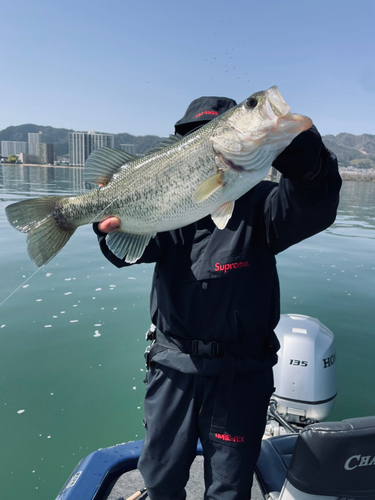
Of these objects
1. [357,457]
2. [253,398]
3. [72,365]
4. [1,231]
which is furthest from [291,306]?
[1,231]

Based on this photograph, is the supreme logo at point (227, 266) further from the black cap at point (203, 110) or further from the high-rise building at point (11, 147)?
the high-rise building at point (11, 147)

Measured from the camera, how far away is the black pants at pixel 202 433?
2.27 meters

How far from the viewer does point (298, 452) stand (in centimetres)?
179

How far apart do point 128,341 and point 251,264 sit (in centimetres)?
444

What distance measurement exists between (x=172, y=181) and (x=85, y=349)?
4.60m

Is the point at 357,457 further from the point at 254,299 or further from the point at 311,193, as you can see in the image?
the point at 311,193

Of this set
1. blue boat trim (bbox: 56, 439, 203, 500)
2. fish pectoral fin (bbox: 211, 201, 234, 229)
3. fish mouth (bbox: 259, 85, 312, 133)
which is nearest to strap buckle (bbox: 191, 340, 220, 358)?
fish pectoral fin (bbox: 211, 201, 234, 229)

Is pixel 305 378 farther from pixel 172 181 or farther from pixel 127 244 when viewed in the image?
pixel 172 181

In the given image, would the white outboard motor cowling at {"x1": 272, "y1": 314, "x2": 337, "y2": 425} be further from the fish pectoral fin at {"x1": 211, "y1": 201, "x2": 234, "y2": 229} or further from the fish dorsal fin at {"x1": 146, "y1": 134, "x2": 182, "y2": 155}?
the fish dorsal fin at {"x1": 146, "y1": 134, "x2": 182, "y2": 155}

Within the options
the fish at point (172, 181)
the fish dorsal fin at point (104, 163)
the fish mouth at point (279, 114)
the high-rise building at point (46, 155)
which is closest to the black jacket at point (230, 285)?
the fish at point (172, 181)

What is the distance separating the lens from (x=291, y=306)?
25.1ft

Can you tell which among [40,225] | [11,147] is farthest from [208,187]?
[11,147]

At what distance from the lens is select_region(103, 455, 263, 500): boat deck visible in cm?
302

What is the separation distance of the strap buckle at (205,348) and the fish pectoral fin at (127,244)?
687 millimetres
